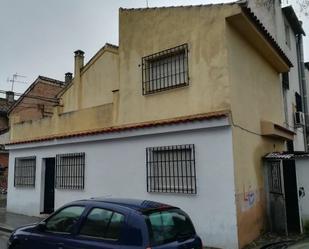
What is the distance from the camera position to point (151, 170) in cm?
1011

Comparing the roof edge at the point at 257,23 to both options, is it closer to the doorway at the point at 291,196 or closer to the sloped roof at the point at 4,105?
the doorway at the point at 291,196

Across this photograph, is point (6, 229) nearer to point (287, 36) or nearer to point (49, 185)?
point (49, 185)

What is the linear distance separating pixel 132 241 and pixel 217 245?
4.31 m

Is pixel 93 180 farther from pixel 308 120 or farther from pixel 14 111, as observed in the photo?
pixel 14 111

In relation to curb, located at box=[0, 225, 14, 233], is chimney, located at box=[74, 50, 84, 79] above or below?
above

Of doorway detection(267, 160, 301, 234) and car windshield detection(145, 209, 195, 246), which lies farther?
doorway detection(267, 160, 301, 234)

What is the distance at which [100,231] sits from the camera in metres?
5.30

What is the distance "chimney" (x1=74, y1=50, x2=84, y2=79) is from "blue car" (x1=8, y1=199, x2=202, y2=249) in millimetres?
9502

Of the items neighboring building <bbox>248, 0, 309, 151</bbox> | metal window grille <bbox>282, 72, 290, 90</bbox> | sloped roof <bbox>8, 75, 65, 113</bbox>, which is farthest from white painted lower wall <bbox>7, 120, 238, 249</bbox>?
sloped roof <bbox>8, 75, 65, 113</bbox>

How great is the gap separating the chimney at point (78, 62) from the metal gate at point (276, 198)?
827 cm

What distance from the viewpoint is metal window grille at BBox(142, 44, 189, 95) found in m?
10.1

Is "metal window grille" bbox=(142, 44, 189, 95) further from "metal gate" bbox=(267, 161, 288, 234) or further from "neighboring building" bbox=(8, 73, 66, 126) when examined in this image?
"neighboring building" bbox=(8, 73, 66, 126)

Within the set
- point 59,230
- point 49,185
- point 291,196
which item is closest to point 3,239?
point 49,185

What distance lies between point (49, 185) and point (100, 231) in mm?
9528
